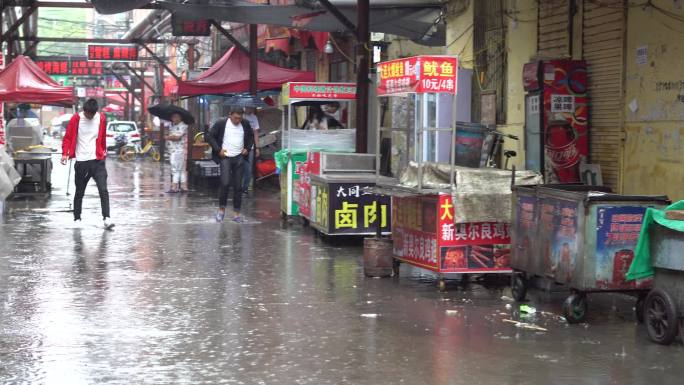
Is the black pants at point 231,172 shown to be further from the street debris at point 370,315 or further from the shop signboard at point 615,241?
the shop signboard at point 615,241

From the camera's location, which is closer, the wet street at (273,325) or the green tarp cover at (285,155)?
the wet street at (273,325)

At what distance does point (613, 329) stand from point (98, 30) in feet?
218

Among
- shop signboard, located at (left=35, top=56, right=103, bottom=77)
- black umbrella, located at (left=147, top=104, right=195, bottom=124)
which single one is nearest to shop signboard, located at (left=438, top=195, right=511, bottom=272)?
black umbrella, located at (left=147, top=104, right=195, bottom=124)

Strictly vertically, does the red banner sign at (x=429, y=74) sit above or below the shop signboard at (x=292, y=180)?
above

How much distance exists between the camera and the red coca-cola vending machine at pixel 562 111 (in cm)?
→ 1320

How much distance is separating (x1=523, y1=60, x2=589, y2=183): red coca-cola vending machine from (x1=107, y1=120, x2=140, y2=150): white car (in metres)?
38.2

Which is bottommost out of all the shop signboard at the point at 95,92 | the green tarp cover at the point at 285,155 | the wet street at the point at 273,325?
the wet street at the point at 273,325

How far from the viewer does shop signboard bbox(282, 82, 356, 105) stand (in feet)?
54.4

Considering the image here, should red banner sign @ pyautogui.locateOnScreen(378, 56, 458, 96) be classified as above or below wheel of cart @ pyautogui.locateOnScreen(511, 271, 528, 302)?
above

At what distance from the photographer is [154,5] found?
20.3 m

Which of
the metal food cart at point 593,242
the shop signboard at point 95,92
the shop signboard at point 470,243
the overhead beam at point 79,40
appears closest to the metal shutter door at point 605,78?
the shop signboard at point 470,243

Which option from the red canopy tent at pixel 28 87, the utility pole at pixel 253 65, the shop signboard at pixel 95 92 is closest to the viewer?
the red canopy tent at pixel 28 87

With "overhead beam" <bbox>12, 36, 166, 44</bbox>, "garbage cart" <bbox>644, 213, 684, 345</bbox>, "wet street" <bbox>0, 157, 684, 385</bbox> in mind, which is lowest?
"wet street" <bbox>0, 157, 684, 385</bbox>

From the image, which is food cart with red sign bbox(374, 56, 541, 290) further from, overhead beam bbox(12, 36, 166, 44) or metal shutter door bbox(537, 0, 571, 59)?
overhead beam bbox(12, 36, 166, 44)
